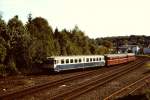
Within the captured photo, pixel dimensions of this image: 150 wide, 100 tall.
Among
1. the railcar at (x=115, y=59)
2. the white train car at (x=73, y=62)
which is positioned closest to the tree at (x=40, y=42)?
the white train car at (x=73, y=62)

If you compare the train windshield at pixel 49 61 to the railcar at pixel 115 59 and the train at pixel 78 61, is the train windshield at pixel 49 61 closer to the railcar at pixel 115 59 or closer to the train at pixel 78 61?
the train at pixel 78 61

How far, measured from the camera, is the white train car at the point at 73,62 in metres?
34.9

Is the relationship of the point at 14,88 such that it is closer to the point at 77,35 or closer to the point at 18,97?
the point at 18,97

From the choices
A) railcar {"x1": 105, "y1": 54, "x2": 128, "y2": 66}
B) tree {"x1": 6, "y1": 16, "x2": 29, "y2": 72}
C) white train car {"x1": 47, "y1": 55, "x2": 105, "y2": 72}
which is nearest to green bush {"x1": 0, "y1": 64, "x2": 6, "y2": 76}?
tree {"x1": 6, "y1": 16, "x2": 29, "y2": 72}

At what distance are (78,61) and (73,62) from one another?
1.41 m

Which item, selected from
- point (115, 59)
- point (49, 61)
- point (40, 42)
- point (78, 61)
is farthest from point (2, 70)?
point (115, 59)

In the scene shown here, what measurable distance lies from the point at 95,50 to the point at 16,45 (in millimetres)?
42206

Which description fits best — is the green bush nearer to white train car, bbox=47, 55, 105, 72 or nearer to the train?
the train

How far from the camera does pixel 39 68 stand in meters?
38.7

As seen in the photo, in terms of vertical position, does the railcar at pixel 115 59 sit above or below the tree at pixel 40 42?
below

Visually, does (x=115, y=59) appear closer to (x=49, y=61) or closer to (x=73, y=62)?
(x=73, y=62)

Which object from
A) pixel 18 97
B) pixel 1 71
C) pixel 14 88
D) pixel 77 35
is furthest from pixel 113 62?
pixel 18 97

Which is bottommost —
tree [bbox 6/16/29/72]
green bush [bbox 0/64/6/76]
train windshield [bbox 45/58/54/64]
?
green bush [bbox 0/64/6/76]

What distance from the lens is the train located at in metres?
35.1
